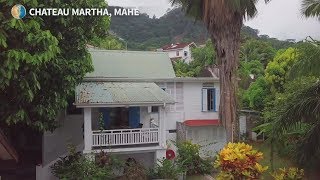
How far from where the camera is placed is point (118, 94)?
1457cm

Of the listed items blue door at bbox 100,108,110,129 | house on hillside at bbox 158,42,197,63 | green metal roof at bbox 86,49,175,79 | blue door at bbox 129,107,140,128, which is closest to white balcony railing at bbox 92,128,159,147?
blue door at bbox 100,108,110,129

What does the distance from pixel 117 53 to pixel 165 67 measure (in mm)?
2686

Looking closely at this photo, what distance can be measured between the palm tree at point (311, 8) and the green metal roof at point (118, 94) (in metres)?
6.29

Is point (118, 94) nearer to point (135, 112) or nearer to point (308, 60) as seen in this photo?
point (135, 112)

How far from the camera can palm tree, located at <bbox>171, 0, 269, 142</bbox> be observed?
1430 centimetres

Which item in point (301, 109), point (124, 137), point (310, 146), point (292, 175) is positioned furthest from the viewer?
point (124, 137)

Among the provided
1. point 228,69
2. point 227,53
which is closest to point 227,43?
point 227,53

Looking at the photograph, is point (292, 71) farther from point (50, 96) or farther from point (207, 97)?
point (207, 97)

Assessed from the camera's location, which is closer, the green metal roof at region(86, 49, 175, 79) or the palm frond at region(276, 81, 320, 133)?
the palm frond at region(276, 81, 320, 133)

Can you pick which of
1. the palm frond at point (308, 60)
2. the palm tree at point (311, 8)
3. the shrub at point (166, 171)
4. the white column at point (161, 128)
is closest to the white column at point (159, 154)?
the white column at point (161, 128)

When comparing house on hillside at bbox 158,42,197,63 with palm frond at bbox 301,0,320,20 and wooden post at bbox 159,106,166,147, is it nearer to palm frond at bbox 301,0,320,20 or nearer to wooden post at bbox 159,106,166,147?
wooden post at bbox 159,106,166,147

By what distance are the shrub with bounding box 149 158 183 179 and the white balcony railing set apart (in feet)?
3.82

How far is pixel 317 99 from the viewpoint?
31.6 feet

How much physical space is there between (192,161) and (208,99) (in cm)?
539
